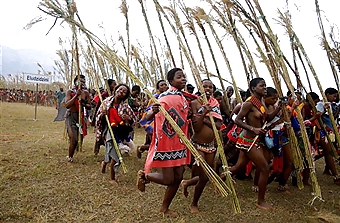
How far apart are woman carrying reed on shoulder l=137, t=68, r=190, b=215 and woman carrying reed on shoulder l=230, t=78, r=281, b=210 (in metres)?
0.77

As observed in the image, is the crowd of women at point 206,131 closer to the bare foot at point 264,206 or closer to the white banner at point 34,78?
the bare foot at point 264,206

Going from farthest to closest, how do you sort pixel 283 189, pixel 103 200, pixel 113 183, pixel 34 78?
pixel 34 78
pixel 113 183
pixel 283 189
pixel 103 200

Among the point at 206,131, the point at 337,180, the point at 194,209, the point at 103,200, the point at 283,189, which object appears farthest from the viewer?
the point at 337,180

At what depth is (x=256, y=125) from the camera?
3682 millimetres

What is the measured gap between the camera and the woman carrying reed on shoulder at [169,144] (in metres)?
3.20

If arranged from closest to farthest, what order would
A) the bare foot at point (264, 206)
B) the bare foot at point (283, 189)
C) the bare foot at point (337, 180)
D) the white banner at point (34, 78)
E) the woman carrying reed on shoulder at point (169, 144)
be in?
the woman carrying reed on shoulder at point (169, 144), the bare foot at point (264, 206), the bare foot at point (283, 189), the bare foot at point (337, 180), the white banner at point (34, 78)

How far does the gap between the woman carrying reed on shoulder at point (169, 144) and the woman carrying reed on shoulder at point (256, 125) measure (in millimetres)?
773

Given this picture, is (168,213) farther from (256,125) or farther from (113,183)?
(256,125)

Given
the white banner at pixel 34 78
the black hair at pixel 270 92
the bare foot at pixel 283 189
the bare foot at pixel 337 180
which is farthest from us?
the white banner at pixel 34 78

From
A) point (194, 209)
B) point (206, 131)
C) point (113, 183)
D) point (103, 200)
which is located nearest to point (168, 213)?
point (194, 209)

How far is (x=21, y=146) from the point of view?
6641 mm

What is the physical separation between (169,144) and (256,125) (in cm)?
114

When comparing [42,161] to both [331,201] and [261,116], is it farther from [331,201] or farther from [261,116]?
[331,201]

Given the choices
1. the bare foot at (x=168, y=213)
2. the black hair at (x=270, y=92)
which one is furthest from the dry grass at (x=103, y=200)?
the black hair at (x=270, y=92)
